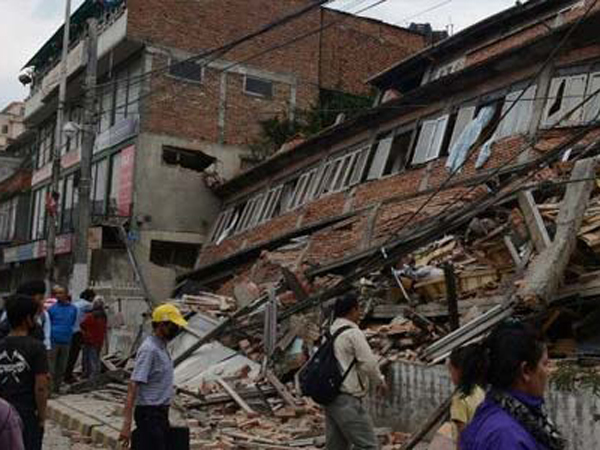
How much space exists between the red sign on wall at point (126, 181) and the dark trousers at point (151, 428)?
823 inches

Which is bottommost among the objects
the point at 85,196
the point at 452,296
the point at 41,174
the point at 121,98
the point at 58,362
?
the point at 58,362

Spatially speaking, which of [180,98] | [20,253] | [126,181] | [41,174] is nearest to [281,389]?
[126,181]

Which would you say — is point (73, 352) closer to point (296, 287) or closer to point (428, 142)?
point (296, 287)

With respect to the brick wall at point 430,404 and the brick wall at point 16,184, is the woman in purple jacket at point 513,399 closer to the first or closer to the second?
the brick wall at point 430,404

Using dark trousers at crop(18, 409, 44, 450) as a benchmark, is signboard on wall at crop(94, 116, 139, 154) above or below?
above


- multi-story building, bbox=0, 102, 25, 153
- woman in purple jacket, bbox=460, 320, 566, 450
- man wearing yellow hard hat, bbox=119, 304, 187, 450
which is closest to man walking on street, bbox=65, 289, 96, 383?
man wearing yellow hard hat, bbox=119, 304, 187, 450

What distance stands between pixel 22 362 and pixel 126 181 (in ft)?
71.5

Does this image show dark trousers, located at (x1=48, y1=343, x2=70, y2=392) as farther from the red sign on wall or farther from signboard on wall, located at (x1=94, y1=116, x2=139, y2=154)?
signboard on wall, located at (x1=94, y1=116, x2=139, y2=154)

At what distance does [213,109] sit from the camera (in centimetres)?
2812

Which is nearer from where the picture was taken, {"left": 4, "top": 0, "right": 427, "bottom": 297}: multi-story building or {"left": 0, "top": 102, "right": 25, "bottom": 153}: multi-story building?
{"left": 4, "top": 0, "right": 427, "bottom": 297}: multi-story building

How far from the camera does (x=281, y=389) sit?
36.5 feet

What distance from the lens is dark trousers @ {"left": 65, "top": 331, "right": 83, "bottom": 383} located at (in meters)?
14.1

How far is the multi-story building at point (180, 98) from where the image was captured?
26.3 metres

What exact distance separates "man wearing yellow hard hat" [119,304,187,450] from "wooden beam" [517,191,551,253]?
534 centimetres
